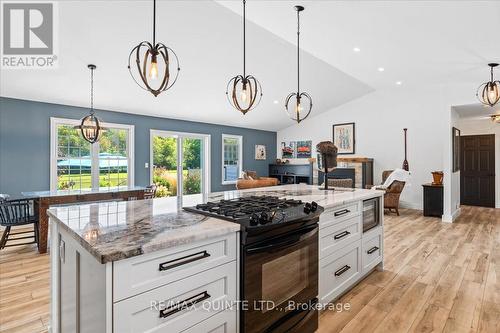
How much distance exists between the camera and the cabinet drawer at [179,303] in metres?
1.08

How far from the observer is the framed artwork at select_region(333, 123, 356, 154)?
28.1ft

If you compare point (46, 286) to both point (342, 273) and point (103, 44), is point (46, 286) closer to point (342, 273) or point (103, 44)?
point (342, 273)

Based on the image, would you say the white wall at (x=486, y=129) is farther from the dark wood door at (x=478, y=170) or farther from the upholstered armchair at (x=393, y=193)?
the upholstered armchair at (x=393, y=193)

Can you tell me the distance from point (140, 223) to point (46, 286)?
210 cm

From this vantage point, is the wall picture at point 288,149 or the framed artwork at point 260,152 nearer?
the framed artwork at point 260,152

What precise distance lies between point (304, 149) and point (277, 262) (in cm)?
830

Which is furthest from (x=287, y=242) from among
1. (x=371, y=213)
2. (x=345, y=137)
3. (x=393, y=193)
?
(x=345, y=137)

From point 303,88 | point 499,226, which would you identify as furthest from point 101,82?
point 499,226

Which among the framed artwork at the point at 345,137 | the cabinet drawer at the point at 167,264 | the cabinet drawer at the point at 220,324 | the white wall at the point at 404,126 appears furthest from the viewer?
the framed artwork at the point at 345,137

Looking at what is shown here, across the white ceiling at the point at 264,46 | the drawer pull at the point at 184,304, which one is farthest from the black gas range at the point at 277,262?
the white ceiling at the point at 264,46

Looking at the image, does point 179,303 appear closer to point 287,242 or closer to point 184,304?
point 184,304

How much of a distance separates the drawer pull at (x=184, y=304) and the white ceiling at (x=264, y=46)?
339cm

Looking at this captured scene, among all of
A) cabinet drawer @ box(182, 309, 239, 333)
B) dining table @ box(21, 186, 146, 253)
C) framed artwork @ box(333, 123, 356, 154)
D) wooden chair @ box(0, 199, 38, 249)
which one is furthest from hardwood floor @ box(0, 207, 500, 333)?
framed artwork @ box(333, 123, 356, 154)

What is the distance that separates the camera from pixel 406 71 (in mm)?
5691
